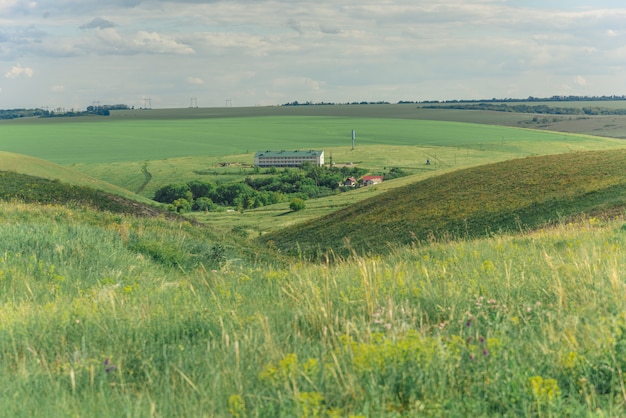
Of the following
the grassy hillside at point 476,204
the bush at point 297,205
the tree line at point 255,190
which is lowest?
the tree line at point 255,190

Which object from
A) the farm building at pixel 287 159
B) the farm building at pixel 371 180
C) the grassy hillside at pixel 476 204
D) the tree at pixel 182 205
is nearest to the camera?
the grassy hillside at pixel 476 204

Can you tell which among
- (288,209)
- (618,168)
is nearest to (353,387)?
(618,168)

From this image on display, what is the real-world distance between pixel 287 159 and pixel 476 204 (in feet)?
428

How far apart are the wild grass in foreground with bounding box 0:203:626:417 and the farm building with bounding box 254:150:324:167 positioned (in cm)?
15303

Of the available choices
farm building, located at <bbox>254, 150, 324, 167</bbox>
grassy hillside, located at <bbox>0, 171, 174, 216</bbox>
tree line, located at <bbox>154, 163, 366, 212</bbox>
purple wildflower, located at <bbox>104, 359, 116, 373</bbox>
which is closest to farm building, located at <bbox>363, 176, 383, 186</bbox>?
tree line, located at <bbox>154, 163, 366, 212</bbox>

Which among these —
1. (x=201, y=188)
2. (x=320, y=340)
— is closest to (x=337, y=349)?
(x=320, y=340)

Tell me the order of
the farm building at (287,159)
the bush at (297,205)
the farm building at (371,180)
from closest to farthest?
the bush at (297,205) → the farm building at (371,180) → the farm building at (287,159)

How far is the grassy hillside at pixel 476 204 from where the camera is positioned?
28.5 meters

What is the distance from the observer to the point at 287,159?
538ft

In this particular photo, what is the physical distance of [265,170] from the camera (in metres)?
147

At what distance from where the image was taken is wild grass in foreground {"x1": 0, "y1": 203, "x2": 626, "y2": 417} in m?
3.90

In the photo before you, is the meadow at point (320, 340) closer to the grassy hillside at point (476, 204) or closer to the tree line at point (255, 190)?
the grassy hillside at point (476, 204)

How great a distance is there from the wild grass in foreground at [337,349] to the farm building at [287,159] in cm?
15303

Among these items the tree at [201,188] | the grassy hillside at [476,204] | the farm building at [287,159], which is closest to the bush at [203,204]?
the tree at [201,188]
